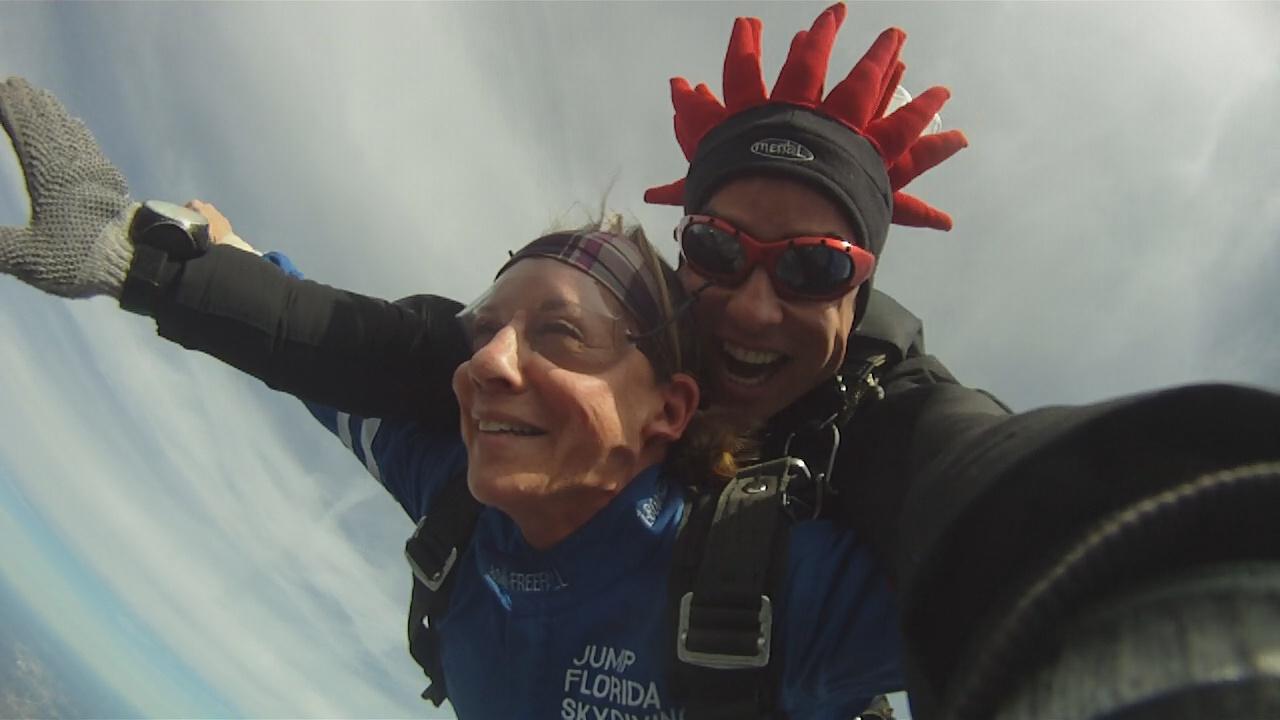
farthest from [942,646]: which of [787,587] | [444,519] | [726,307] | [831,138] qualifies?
[831,138]

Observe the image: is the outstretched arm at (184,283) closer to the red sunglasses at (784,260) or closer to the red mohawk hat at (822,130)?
the red sunglasses at (784,260)

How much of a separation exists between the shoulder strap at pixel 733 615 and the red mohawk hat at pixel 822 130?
1019mm

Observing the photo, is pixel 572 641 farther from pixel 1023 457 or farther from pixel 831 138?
pixel 831 138

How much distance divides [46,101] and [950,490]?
2175 millimetres

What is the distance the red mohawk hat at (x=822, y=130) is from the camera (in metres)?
1.95

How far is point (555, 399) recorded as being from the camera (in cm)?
155

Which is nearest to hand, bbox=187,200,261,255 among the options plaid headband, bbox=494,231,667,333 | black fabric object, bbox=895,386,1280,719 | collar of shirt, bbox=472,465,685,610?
plaid headband, bbox=494,231,667,333

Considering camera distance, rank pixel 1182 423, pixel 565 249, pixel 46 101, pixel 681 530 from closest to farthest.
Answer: pixel 1182 423 < pixel 681 530 < pixel 46 101 < pixel 565 249

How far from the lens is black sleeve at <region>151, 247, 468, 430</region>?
1.59 metres

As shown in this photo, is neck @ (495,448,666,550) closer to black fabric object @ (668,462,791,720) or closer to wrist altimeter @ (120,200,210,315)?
black fabric object @ (668,462,791,720)

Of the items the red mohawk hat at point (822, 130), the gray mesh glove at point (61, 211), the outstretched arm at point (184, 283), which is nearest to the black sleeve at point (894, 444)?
the red mohawk hat at point (822, 130)

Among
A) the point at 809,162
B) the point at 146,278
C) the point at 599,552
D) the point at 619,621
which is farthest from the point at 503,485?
the point at 809,162

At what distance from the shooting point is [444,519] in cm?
183

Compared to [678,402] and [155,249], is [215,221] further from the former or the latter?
[678,402]
